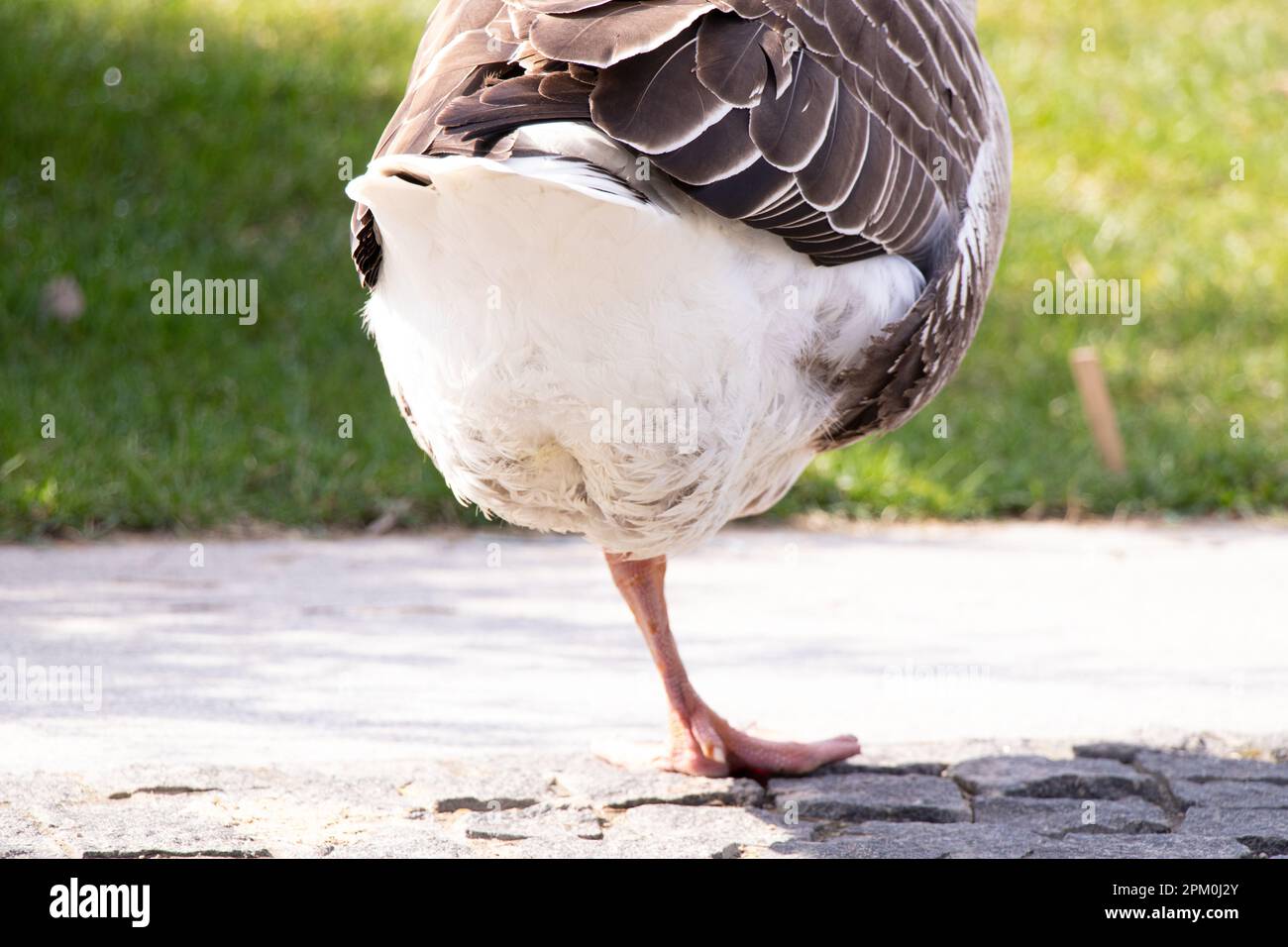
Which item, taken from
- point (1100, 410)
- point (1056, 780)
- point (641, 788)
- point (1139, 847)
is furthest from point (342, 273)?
point (1139, 847)

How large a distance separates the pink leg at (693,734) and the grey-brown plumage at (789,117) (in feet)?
2.04

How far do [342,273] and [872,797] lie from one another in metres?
5.48

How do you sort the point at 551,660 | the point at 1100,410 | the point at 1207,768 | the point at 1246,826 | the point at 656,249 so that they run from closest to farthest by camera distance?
the point at 656,249 → the point at 1246,826 → the point at 1207,768 → the point at 551,660 → the point at 1100,410

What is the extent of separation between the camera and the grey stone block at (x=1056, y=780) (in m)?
3.40

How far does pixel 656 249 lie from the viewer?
2.52 meters

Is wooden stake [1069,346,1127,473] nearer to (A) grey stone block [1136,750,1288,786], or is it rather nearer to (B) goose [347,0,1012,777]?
(A) grey stone block [1136,750,1288,786]

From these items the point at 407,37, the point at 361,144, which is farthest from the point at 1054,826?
the point at 407,37

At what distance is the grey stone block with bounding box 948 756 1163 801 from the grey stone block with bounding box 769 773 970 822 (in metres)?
0.07

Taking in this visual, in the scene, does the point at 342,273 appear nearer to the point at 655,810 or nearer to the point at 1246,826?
the point at 655,810

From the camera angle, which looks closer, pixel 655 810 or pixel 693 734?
pixel 655 810

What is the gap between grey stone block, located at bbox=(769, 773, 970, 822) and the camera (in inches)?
130

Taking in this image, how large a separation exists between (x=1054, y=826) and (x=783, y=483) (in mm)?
989

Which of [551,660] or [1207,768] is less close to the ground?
[551,660]

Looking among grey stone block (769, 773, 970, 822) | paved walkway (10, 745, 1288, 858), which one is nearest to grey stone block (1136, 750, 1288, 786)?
paved walkway (10, 745, 1288, 858)
